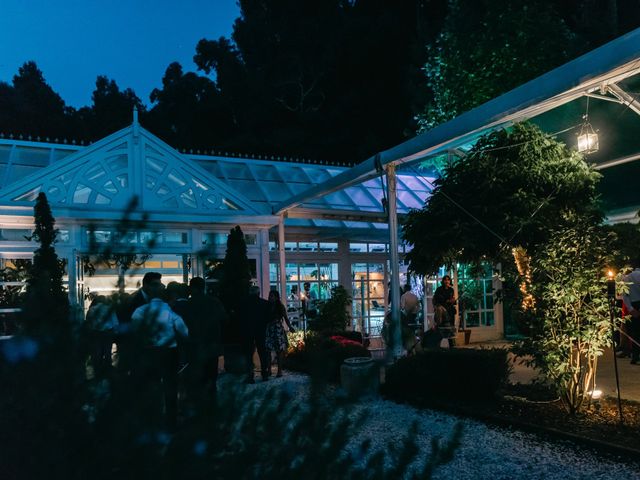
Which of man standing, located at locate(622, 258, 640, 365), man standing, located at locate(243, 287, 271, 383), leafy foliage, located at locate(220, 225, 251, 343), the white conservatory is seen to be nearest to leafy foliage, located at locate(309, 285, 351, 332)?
the white conservatory

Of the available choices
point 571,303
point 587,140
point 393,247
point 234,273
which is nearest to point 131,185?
point 234,273

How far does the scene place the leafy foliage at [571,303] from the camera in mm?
5961

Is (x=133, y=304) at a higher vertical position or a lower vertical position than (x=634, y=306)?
higher

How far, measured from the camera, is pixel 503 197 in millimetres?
7242

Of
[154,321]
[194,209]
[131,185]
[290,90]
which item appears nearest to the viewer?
[154,321]

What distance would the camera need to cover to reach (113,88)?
122ft

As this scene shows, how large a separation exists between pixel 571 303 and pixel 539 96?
6.96 feet

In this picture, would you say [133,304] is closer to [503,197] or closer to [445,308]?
[503,197]

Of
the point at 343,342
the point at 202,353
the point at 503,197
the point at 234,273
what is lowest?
the point at 343,342

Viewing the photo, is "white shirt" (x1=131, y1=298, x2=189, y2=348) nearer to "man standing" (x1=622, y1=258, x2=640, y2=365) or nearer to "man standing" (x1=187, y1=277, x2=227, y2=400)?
"man standing" (x1=187, y1=277, x2=227, y2=400)

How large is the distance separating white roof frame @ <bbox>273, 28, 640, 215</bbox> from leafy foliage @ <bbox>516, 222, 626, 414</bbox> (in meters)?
1.34

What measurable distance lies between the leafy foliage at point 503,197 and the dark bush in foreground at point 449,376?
1200mm

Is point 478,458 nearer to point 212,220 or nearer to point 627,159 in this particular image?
point 627,159

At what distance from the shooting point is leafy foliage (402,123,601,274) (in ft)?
23.2
